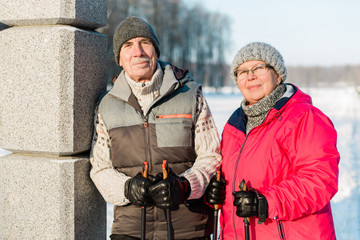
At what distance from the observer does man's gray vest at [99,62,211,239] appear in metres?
2.40

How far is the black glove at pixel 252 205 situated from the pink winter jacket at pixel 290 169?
0.03 metres

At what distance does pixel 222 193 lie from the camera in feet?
7.80

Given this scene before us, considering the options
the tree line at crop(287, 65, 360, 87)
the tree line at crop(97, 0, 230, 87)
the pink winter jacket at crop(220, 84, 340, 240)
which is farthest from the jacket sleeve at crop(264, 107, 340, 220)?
the tree line at crop(287, 65, 360, 87)

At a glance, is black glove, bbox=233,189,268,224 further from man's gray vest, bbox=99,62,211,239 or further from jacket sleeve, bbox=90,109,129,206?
jacket sleeve, bbox=90,109,129,206

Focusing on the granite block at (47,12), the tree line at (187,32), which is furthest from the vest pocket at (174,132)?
the tree line at (187,32)

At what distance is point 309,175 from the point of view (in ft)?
6.46

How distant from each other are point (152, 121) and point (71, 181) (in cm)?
70

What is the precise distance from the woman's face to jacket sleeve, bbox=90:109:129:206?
98cm

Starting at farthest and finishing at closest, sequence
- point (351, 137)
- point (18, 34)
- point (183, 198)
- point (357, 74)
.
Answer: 1. point (357, 74)
2. point (351, 137)
3. point (18, 34)
4. point (183, 198)

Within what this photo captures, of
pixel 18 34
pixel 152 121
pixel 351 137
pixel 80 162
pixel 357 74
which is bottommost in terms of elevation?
pixel 351 137

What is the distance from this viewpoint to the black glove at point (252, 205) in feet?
6.61

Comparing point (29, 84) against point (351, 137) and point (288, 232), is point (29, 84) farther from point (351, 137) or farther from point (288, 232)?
point (351, 137)

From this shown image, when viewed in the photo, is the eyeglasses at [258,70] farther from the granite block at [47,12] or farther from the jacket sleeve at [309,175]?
the granite block at [47,12]

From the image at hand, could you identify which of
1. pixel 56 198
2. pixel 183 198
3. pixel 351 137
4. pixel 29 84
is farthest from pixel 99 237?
pixel 351 137
